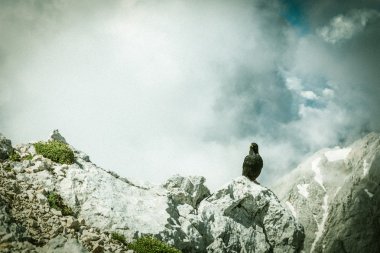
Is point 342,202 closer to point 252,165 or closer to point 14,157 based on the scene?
point 252,165

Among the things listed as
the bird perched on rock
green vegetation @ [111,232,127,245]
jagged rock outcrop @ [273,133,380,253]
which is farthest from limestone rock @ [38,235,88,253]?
jagged rock outcrop @ [273,133,380,253]

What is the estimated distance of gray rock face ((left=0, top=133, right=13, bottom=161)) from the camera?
19.5 m

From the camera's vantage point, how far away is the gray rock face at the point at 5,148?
19547 mm

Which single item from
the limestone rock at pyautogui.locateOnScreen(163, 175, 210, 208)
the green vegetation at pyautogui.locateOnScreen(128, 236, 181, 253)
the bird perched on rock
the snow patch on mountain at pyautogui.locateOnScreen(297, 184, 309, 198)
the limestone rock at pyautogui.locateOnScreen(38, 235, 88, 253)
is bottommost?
the limestone rock at pyautogui.locateOnScreen(38, 235, 88, 253)

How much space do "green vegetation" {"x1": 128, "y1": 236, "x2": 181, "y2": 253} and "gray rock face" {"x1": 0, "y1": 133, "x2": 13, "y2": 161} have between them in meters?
9.31

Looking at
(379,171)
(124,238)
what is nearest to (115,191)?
(124,238)

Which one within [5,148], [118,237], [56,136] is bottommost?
[118,237]

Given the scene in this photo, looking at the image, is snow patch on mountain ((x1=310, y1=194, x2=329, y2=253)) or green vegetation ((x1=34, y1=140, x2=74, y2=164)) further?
snow patch on mountain ((x1=310, y1=194, x2=329, y2=253))

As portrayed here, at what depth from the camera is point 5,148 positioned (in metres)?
20.0

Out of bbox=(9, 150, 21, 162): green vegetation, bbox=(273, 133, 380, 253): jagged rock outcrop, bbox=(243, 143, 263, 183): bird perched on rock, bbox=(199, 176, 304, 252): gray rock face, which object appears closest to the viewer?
bbox=(9, 150, 21, 162): green vegetation

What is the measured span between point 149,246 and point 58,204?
5252 millimetres

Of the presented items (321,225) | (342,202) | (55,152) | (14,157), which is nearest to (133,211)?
(55,152)

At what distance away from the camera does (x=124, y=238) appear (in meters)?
17.2

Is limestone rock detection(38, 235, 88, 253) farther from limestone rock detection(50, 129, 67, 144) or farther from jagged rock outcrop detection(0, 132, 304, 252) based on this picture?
limestone rock detection(50, 129, 67, 144)
